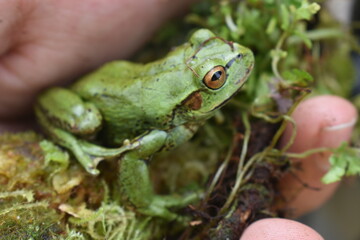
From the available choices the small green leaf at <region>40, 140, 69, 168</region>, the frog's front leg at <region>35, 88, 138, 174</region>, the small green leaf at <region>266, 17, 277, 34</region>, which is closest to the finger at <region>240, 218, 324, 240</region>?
the frog's front leg at <region>35, 88, 138, 174</region>

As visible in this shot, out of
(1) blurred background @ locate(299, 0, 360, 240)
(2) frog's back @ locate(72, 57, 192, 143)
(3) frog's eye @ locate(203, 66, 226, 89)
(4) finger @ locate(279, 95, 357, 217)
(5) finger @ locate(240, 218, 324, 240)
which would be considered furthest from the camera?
(1) blurred background @ locate(299, 0, 360, 240)

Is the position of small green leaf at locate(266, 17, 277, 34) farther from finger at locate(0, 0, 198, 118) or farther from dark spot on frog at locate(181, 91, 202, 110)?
finger at locate(0, 0, 198, 118)

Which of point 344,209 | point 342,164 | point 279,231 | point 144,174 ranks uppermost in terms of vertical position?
point 144,174

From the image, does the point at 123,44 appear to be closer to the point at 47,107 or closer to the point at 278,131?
the point at 47,107

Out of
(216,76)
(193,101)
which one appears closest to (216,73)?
(216,76)

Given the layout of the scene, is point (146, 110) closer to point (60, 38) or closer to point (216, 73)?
point (216, 73)

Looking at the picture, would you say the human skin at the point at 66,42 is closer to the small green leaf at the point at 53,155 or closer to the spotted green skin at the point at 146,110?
the spotted green skin at the point at 146,110
